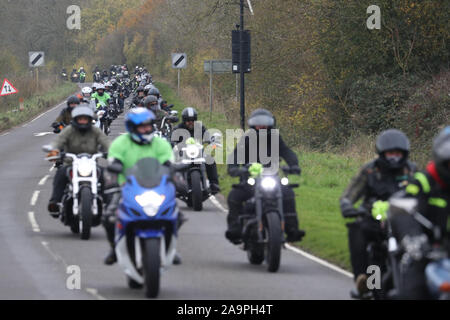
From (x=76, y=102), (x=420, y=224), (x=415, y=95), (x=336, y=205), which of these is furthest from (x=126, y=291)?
(x=415, y=95)

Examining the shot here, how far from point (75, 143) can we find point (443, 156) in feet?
32.1

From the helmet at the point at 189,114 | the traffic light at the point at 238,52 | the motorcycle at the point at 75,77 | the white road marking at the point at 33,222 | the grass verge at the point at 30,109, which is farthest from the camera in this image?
the motorcycle at the point at 75,77

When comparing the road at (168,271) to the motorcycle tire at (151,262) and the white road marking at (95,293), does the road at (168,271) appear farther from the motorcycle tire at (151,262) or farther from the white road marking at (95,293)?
the motorcycle tire at (151,262)

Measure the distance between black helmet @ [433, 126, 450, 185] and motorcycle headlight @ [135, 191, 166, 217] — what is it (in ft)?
12.7

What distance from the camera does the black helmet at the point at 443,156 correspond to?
703 cm

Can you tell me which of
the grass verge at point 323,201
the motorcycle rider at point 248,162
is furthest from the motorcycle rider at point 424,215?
the grass verge at point 323,201

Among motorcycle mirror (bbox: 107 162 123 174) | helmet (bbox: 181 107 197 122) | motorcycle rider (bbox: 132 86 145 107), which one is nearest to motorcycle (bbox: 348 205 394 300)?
motorcycle mirror (bbox: 107 162 123 174)

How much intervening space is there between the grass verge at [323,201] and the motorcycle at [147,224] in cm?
315

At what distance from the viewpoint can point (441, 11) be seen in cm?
3462

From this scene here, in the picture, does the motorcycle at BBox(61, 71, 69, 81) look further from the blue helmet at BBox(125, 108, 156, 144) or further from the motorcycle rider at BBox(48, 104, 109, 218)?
the blue helmet at BBox(125, 108, 156, 144)

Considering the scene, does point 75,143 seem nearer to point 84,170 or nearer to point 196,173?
point 84,170

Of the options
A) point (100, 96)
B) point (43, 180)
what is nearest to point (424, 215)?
point (43, 180)

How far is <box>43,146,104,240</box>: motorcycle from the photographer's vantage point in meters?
15.4
